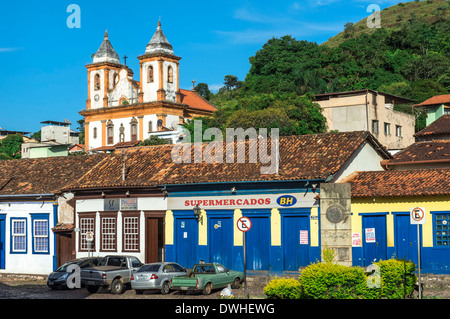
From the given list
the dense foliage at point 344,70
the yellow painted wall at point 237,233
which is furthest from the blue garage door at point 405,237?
the dense foliage at point 344,70

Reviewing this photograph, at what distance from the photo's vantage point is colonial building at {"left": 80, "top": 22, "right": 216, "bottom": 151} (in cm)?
8294

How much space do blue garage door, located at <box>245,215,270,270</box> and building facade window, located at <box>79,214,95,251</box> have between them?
850 centimetres

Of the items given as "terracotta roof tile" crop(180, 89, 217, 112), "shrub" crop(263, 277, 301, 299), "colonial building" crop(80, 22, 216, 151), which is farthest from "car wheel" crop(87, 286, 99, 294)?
"terracotta roof tile" crop(180, 89, 217, 112)

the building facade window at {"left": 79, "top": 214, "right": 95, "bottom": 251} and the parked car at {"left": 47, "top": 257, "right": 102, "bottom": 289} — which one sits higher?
the building facade window at {"left": 79, "top": 214, "right": 95, "bottom": 251}

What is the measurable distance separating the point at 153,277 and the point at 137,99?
211ft

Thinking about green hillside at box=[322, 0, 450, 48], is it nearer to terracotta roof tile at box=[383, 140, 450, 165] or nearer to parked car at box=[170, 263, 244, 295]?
terracotta roof tile at box=[383, 140, 450, 165]

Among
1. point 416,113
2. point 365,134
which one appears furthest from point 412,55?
point 365,134

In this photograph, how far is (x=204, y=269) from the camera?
80.6 feet

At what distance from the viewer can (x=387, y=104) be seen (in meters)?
63.8

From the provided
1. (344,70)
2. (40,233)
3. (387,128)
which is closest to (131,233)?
(40,233)

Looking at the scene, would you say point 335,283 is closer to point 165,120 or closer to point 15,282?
point 15,282

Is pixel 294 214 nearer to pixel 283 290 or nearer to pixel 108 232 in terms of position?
pixel 283 290

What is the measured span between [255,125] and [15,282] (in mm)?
27390

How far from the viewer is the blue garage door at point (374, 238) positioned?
26844 millimetres
